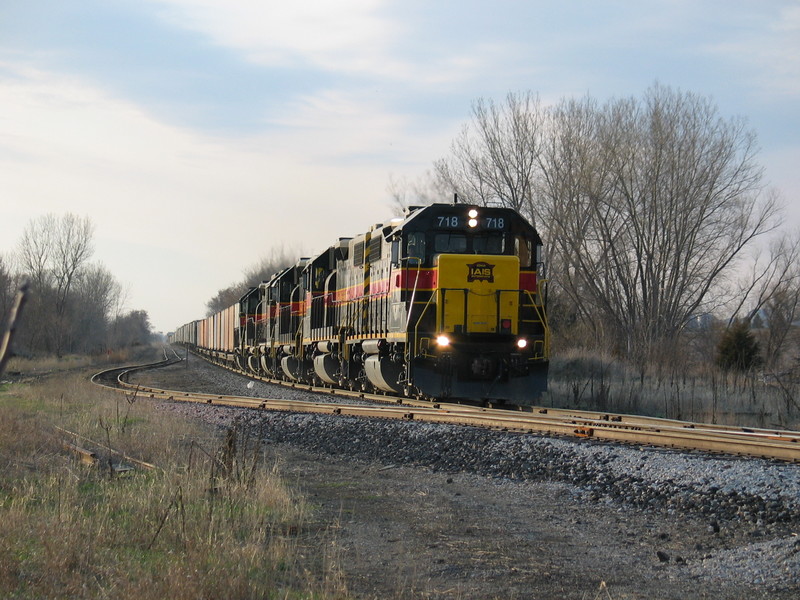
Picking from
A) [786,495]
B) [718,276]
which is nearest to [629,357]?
[718,276]

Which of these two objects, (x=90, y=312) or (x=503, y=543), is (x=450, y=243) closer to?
(x=503, y=543)

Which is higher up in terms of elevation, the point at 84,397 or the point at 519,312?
the point at 519,312

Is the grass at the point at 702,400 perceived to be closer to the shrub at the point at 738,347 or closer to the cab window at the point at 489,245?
the cab window at the point at 489,245

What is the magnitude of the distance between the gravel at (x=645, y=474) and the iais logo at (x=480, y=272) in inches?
138

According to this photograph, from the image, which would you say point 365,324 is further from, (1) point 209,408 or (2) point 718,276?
(2) point 718,276

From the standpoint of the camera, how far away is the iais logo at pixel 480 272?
13.9m

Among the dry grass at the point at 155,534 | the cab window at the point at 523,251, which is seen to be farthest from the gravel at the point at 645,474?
the cab window at the point at 523,251

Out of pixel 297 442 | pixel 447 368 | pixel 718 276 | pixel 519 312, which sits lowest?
pixel 297 442

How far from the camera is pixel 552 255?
3234cm

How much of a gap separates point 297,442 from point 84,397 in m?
9.31

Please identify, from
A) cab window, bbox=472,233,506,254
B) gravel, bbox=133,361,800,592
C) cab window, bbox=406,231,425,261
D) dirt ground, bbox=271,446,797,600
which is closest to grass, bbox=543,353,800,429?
cab window, bbox=472,233,506,254

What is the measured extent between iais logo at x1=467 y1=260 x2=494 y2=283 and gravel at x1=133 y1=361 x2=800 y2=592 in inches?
138

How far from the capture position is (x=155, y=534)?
4.95 meters

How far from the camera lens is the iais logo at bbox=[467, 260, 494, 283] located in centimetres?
1392
